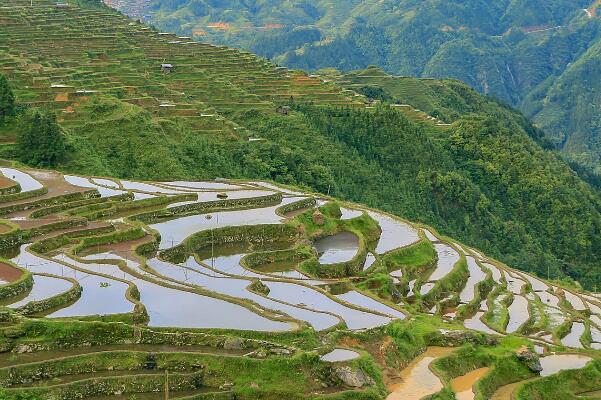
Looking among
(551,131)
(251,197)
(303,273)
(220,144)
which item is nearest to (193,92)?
(220,144)

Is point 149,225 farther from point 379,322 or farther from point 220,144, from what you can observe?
point 220,144

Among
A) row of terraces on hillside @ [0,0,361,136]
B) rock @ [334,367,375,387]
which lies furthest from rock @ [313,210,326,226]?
row of terraces on hillside @ [0,0,361,136]

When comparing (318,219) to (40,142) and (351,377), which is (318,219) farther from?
(351,377)

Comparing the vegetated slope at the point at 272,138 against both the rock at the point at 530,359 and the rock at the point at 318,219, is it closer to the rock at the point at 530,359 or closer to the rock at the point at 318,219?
the rock at the point at 318,219

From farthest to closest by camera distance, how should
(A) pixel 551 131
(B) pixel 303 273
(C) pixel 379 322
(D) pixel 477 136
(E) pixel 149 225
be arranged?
(A) pixel 551 131 → (D) pixel 477 136 → (E) pixel 149 225 → (B) pixel 303 273 → (C) pixel 379 322

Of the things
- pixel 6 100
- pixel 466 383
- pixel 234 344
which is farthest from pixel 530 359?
pixel 6 100

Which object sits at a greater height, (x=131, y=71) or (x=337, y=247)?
(x=337, y=247)

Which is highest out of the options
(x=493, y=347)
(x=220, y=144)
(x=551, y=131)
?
(x=493, y=347)

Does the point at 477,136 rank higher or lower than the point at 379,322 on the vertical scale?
lower
